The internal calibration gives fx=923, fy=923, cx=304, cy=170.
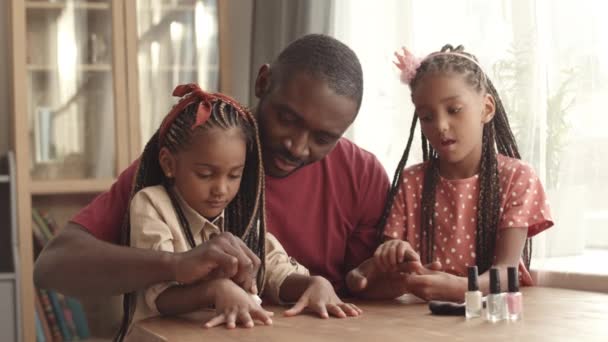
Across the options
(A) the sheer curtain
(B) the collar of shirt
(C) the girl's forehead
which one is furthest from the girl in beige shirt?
(A) the sheer curtain

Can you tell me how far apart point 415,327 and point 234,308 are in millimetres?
277

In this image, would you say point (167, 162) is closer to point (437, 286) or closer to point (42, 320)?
point (437, 286)

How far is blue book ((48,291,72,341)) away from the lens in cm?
334

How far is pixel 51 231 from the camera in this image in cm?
339

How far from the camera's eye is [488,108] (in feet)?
5.75

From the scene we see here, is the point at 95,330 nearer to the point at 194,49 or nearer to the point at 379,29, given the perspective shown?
the point at 194,49

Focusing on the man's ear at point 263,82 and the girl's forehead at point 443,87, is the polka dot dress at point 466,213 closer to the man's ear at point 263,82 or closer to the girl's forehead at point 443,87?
the girl's forehead at point 443,87

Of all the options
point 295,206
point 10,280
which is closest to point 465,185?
point 295,206

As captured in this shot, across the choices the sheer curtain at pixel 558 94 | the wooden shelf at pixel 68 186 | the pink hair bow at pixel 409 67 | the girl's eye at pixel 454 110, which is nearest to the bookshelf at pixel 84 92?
the wooden shelf at pixel 68 186

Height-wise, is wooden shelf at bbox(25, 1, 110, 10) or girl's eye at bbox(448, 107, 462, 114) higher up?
wooden shelf at bbox(25, 1, 110, 10)

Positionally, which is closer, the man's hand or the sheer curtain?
the man's hand

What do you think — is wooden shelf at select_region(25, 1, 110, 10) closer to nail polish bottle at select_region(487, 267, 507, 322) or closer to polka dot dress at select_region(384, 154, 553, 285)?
polka dot dress at select_region(384, 154, 553, 285)

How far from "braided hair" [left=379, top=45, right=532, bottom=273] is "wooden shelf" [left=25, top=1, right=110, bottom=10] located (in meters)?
2.00

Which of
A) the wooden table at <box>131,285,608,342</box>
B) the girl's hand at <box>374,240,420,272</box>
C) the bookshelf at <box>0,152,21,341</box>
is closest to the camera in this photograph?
the wooden table at <box>131,285,608,342</box>
